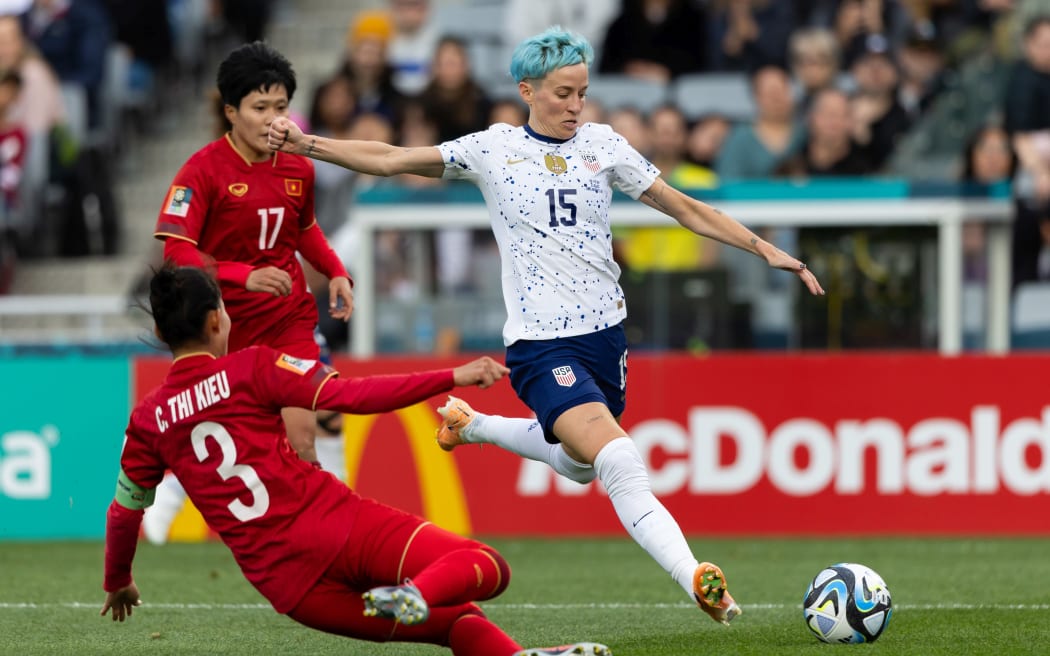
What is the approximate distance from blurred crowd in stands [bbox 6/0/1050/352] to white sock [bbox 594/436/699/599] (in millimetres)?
6013

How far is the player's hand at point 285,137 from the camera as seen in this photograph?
648 cm

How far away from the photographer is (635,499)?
255 inches

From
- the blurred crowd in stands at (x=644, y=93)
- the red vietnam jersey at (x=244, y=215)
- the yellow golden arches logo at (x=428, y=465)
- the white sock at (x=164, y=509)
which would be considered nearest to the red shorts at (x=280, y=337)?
the red vietnam jersey at (x=244, y=215)

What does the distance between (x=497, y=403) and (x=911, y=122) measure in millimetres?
4503

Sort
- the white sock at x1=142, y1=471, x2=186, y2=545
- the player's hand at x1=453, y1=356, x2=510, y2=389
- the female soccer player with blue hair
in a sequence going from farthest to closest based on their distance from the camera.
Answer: the white sock at x1=142, y1=471, x2=186, y2=545 < the female soccer player with blue hair < the player's hand at x1=453, y1=356, x2=510, y2=389

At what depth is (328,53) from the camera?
17875 mm

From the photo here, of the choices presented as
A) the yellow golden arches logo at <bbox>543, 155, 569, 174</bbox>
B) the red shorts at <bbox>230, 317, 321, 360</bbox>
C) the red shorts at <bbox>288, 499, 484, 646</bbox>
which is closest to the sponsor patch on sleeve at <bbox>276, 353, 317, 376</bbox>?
the red shorts at <bbox>288, 499, 484, 646</bbox>

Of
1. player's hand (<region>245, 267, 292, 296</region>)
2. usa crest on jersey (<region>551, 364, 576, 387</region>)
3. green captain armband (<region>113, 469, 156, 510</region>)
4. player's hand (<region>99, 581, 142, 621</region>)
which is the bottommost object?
player's hand (<region>99, 581, 142, 621</region>)

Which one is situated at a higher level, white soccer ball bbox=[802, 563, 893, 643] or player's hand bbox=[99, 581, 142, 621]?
player's hand bbox=[99, 581, 142, 621]

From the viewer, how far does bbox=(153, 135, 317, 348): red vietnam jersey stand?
7551mm

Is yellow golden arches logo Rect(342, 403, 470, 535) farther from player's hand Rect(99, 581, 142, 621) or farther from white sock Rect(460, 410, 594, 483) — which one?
player's hand Rect(99, 581, 142, 621)

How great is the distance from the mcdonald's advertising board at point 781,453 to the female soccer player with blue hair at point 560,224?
4.44 m

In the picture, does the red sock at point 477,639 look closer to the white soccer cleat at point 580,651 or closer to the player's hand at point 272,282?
the white soccer cleat at point 580,651

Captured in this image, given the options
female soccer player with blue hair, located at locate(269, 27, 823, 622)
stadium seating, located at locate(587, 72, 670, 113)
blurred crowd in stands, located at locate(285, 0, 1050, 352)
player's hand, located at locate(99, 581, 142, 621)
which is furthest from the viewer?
stadium seating, located at locate(587, 72, 670, 113)
